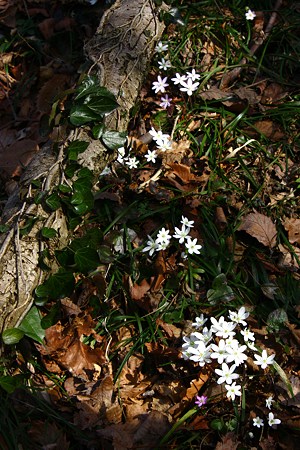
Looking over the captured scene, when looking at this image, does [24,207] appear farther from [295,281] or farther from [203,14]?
[203,14]

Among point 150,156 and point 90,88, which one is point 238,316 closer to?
point 150,156

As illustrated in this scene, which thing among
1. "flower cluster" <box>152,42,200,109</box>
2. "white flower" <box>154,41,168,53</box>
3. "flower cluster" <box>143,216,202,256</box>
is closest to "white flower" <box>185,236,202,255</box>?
"flower cluster" <box>143,216,202,256</box>

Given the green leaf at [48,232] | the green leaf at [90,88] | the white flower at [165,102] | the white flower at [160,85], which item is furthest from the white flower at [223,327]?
the white flower at [160,85]

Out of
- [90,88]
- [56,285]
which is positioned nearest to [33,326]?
[56,285]

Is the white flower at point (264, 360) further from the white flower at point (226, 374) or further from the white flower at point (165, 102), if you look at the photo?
the white flower at point (165, 102)

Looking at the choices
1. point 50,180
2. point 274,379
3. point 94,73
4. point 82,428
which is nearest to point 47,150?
point 50,180

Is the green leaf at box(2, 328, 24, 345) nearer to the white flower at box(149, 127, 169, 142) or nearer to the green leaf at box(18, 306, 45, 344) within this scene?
the green leaf at box(18, 306, 45, 344)

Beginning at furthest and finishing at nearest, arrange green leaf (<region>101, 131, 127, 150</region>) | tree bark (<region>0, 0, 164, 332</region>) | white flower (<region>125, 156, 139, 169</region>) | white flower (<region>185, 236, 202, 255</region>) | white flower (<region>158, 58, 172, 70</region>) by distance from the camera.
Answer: white flower (<region>158, 58, 172, 70</region>) → white flower (<region>125, 156, 139, 169</region>) → green leaf (<region>101, 131, 127, 150</region>) → white flower (<region>185, 236, 202, 255</region>) → tree bark (<region>0, 0, 164, 332</region>)
